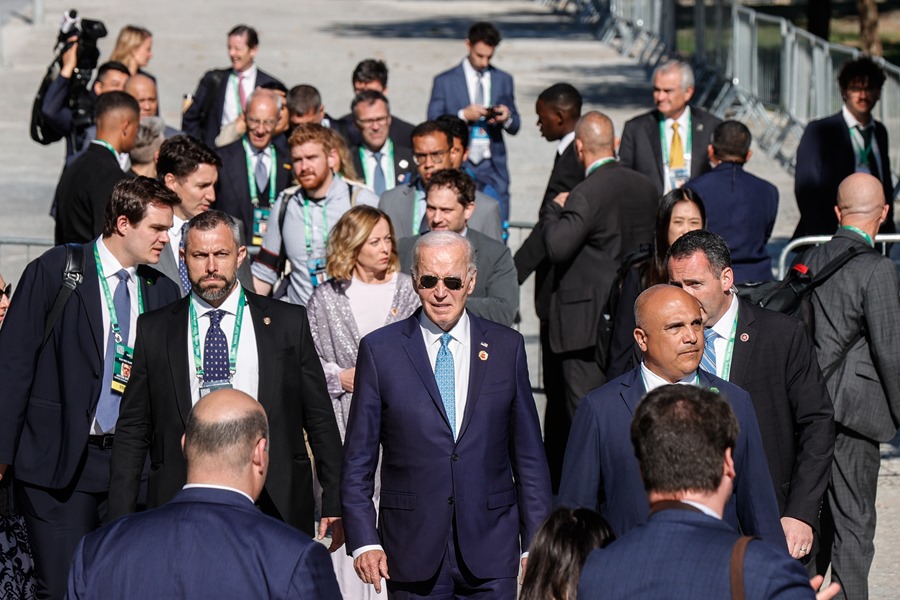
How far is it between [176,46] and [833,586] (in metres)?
29.8

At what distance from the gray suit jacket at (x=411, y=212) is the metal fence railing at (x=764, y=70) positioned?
9.07 metres

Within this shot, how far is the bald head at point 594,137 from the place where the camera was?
906cm

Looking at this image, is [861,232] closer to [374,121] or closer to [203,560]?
[203,560]

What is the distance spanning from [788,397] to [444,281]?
56.8 inches

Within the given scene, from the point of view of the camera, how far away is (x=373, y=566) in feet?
20.1

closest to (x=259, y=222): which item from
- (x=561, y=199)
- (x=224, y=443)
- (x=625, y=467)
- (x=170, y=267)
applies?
(x=561, y=199)

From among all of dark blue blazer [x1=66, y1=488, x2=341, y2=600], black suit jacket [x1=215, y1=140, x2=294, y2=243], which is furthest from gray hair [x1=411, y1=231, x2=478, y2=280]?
black suit jacket [x1=215, y1=140, x2=294, y2=243]

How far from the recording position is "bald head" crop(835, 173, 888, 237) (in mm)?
7301

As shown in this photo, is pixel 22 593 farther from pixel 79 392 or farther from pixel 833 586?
pixel 833 586

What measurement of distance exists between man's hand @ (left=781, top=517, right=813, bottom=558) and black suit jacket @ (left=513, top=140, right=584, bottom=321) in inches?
117

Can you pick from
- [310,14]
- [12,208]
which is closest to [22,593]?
[12,208]

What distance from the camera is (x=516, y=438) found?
20.5ft

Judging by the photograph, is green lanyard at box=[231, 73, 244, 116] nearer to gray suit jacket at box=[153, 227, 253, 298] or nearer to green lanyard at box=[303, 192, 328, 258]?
green lanyard at box=[303, 192, 328, 258]

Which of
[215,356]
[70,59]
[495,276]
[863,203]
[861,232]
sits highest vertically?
[70,59]
